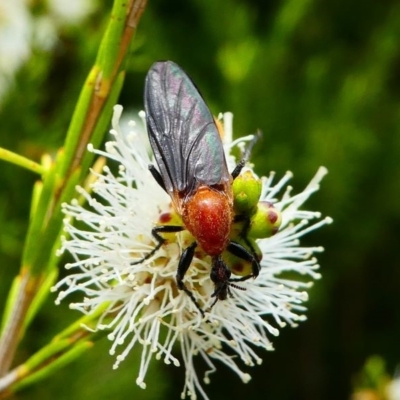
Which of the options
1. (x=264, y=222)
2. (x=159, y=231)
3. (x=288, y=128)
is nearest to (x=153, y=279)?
(x=159, y=231)

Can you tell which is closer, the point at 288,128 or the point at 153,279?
the point at 153,279

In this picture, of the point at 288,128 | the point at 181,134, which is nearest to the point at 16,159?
the point at 181,134

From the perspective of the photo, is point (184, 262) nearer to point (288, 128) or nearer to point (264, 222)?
point (264, 222)

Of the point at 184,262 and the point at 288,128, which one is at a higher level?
the point at 288,128

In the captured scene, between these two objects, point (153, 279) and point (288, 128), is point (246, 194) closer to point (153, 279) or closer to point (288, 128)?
point (153, 279)

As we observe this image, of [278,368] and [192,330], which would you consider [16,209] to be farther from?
[278,368]

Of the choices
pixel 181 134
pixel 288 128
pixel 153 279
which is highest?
pixel 288 128

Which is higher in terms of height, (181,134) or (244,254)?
(181,134)
